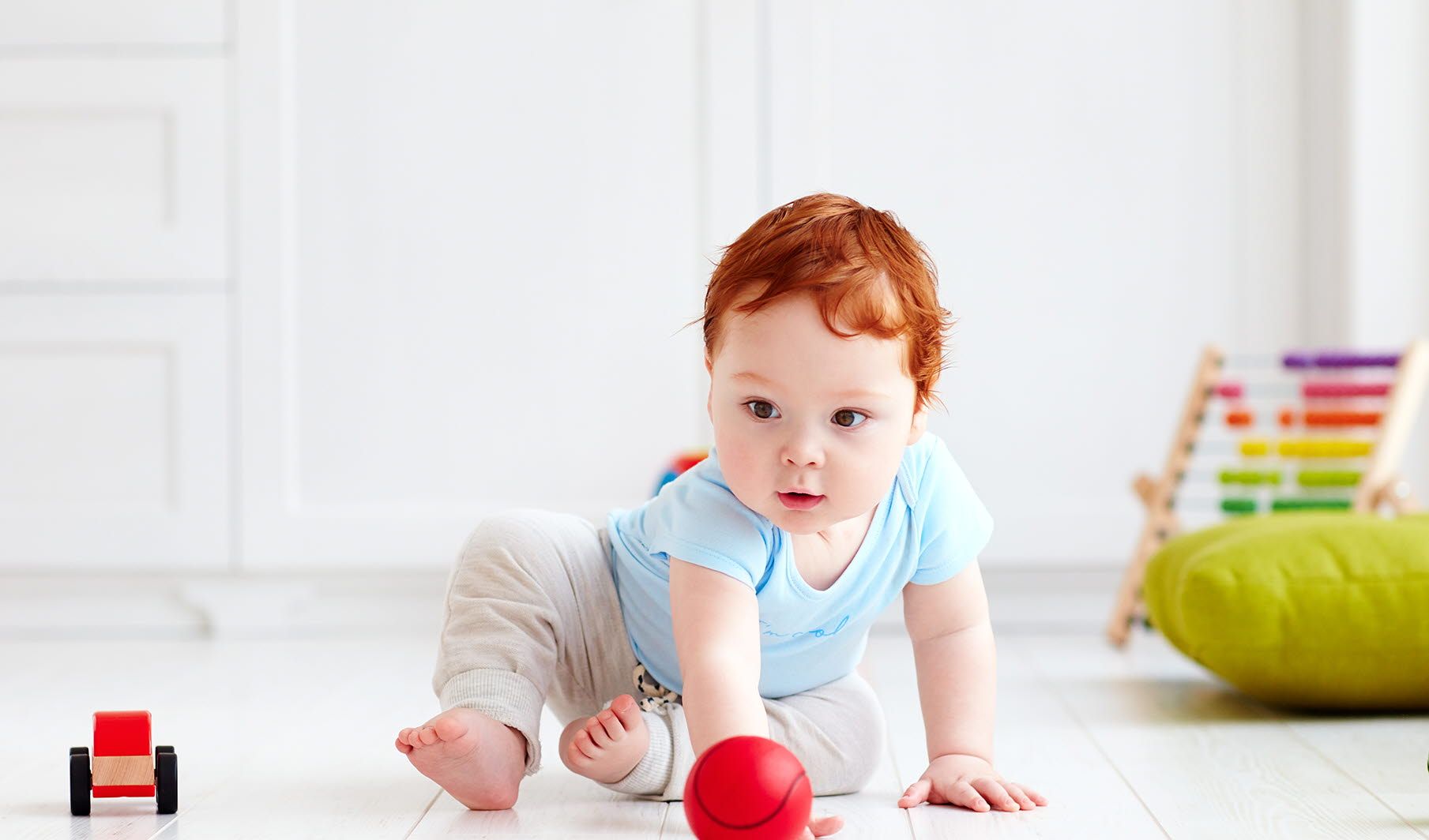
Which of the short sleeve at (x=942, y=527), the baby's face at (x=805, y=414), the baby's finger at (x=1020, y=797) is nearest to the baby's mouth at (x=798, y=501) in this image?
the baby's face at (x=805, y=414)

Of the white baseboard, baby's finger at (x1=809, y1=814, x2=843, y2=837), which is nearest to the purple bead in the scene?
the white baseboard

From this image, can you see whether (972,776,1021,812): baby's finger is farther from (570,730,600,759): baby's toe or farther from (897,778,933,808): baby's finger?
(570,730,600,759): baby's toe

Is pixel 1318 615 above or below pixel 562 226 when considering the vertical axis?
below

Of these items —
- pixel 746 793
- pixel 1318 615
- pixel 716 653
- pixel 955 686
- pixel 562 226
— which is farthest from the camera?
pixel 562 226

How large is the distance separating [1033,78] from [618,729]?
1312mm

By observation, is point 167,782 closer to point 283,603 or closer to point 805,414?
point 805,414

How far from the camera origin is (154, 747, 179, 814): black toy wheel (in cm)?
93

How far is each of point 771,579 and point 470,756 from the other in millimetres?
212

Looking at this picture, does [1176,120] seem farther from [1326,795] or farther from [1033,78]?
[1326,795]

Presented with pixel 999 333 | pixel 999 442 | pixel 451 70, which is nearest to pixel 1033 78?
pixel 999 333

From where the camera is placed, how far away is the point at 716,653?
0.88 meters

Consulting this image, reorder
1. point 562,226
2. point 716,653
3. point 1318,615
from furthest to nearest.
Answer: point 562,226, point 1318,615, point 716,653

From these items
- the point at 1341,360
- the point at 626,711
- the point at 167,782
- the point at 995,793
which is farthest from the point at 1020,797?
the point at 1341,360

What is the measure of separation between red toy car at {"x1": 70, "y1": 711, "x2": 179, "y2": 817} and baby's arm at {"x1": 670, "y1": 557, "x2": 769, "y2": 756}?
1.09 ft
